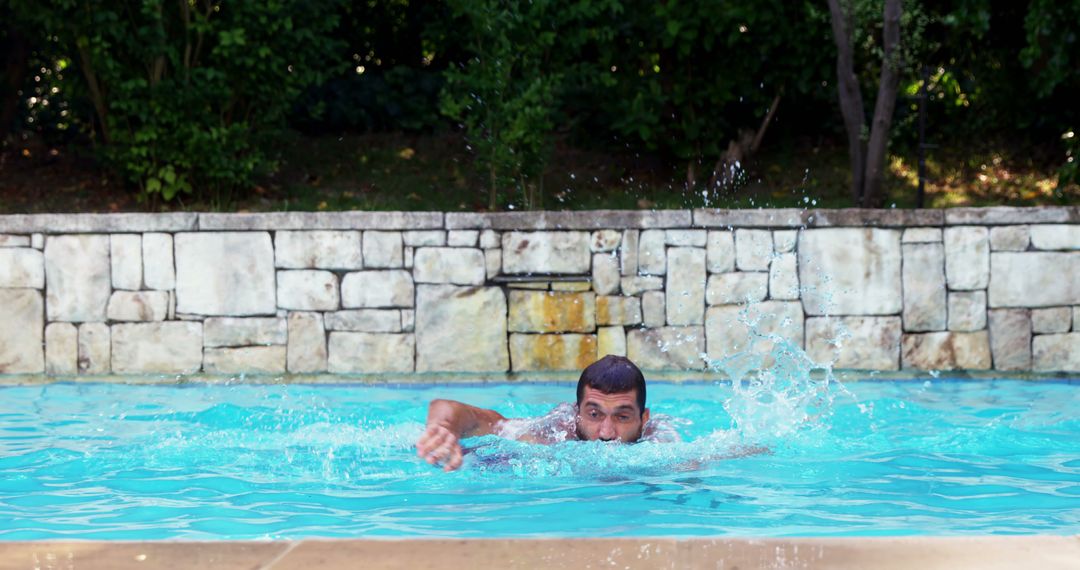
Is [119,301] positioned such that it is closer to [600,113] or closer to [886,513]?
[600,113]

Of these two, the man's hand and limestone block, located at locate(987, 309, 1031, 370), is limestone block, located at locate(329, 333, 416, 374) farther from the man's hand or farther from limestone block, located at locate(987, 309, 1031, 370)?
limestone block, located at locate(987, 309, 1031, 370)

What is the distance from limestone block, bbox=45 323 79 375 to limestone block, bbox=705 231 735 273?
14.5 ft

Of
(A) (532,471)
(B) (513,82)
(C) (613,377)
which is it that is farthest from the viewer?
(B) (513,82)

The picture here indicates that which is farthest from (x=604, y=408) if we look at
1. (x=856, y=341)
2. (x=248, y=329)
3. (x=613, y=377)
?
(x=248, y=329)

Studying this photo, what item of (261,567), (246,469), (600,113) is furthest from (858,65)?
(261,567)

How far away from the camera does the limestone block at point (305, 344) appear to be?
8102 millimetres

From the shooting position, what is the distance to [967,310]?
26.3 ft

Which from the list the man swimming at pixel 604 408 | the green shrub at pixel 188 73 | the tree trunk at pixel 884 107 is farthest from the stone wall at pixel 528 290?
the man swimming at pixel 604 408

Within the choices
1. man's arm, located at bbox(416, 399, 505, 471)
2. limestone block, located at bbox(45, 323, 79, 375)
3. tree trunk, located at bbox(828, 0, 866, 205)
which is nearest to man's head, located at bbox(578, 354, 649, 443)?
man's arm, located at bbox(416, 399, 505, 471)

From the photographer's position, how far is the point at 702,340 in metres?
8.09

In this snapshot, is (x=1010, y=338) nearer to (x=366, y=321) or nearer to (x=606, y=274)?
(x=606, y=274)

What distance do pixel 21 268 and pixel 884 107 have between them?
21.1ft

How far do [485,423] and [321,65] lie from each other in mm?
5658

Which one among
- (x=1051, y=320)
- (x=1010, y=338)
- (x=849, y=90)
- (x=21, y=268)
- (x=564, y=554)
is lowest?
(x=564, y=554)
